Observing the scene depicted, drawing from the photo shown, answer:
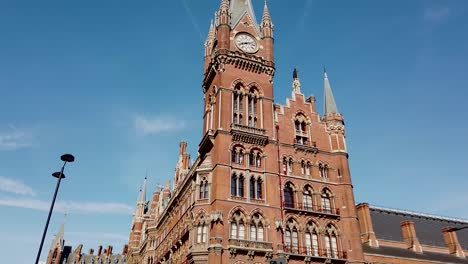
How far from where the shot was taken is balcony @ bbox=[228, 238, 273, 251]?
128ft

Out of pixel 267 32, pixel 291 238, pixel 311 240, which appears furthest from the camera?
pixel 267 32

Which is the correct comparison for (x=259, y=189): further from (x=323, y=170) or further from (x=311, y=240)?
(x=323, y=170)

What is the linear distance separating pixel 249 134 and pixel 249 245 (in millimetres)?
12033

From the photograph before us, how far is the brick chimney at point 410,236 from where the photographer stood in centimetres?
5250

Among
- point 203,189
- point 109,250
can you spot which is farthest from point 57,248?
point 203,189

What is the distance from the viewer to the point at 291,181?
45188 millimetres

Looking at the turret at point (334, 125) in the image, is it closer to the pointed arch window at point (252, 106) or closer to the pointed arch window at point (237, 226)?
the pointed arch window at point (252, 106)

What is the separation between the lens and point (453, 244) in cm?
5675

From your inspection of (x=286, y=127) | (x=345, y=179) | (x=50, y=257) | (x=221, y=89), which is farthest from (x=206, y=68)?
(x=50, y=257)

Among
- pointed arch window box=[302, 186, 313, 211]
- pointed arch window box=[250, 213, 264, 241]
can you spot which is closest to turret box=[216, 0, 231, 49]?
pointed arch window box=[302, 186, 313, 211]

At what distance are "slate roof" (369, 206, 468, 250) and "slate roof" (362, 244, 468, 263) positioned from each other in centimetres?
237

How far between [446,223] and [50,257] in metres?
118

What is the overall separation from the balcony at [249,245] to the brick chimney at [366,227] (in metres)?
16.2

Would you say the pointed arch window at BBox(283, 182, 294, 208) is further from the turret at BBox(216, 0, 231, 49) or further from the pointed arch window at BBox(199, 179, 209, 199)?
the turret at BBox(216, 0, 231, 49)
